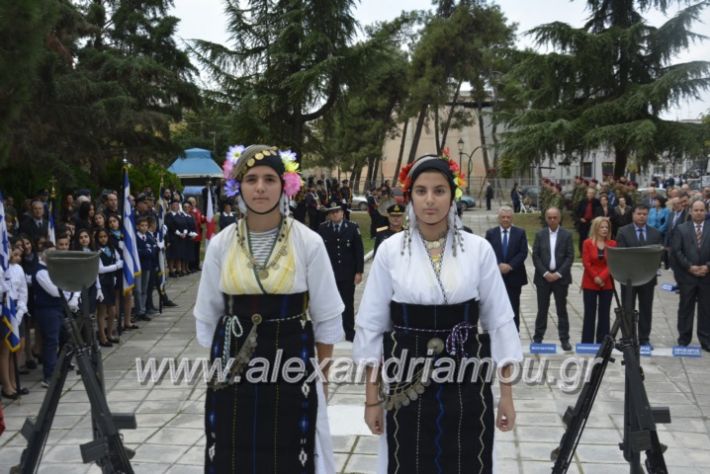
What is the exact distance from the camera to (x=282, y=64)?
88.9ft

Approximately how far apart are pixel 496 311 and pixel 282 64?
24.4 metres

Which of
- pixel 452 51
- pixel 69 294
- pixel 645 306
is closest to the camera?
pixel 69 294

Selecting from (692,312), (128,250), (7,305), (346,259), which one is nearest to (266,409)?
(7,305)

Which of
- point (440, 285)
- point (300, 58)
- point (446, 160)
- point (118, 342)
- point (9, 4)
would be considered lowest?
point (118, 342)

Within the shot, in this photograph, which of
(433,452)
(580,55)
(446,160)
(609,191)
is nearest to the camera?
(433,452)

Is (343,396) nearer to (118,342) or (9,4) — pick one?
(118,342)

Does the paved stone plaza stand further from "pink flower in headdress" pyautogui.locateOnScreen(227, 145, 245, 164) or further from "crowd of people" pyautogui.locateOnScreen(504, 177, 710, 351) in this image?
"pink flower in headdress" pyautogui.locateOnScreen(227, 145, 245, 164)

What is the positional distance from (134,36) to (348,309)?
16608 millimetres

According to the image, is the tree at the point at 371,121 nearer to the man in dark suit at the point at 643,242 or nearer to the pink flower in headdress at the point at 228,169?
the man in dark suit at the point at 643,242

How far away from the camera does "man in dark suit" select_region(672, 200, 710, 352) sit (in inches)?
385

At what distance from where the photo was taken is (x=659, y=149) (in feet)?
93.0


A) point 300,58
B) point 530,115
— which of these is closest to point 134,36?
point 300,58

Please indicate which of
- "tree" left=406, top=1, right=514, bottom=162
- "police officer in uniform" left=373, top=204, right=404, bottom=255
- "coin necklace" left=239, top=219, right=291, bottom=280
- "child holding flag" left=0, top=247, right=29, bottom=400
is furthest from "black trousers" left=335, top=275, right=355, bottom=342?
"tree" left=406, top=1, right=514, bottom=162

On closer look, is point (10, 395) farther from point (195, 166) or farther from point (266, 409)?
point (195, 166)
